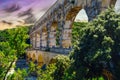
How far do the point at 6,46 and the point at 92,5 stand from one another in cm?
1145

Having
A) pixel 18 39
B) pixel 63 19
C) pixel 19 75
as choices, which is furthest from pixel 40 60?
pixel 18 39

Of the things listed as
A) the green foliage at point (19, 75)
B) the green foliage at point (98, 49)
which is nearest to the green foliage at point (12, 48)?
the green foliage at point (19, 75)

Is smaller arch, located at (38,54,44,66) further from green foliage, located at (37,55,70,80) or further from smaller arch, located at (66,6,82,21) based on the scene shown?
green foliage, located at (37,55,70,80)

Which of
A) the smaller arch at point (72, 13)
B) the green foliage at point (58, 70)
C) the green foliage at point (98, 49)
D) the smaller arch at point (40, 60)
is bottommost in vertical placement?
the smaller arch at point (40, 60)

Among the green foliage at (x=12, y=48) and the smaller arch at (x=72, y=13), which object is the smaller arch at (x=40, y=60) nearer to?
the smaller arch at (x=72, y=13)

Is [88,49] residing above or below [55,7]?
below

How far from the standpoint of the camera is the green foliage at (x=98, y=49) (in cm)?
1572

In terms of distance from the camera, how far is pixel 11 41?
14.4m

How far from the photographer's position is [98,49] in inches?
626

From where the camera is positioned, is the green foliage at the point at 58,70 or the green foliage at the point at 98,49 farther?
the green foliage at the point at 58,70

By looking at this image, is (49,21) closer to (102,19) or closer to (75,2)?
(75,2)

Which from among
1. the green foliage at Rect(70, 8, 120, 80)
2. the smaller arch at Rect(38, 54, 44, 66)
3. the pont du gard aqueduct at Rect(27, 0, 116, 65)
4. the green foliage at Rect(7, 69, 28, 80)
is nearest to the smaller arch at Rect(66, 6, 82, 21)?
the pont du gard aqueduct at Rect(27, 0, 116, 65)

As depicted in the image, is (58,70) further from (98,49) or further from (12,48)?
(12,48)

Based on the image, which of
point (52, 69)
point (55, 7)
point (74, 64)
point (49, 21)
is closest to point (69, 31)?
point (55, 7)
